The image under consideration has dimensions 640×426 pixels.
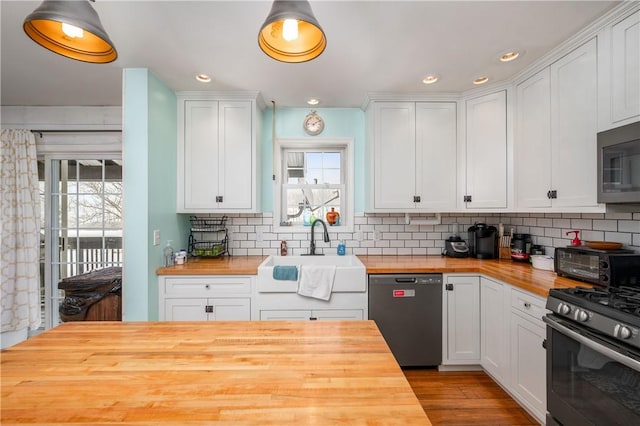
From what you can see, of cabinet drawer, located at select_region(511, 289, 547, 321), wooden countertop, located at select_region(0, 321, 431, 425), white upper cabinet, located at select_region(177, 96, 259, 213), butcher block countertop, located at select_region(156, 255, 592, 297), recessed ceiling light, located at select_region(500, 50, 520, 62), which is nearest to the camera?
wooden countertop, located at select_region(0, 321, 431, 425)

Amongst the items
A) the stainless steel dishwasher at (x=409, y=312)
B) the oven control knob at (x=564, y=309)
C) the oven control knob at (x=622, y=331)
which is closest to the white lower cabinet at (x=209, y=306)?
the stainless steel dishwasher at (x=409, y=312)

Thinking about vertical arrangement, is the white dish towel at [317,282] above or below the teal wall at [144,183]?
below

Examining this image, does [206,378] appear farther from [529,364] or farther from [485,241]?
[485,241]

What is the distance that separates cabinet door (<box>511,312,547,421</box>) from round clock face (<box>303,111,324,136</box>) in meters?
2.40

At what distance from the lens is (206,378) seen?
833mm

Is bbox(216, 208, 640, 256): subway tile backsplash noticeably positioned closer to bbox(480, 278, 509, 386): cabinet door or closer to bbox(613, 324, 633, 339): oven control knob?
bbox(480, 278, 509, 386): cabinet door

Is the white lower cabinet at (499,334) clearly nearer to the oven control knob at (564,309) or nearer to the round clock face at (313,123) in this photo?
the oven control knob at (564,309)

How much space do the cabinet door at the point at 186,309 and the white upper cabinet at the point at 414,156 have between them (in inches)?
70.5

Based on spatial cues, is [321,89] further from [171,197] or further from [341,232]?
[171,197]

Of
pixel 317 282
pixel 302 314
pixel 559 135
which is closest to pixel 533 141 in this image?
pixel 559 135

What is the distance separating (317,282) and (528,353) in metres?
1.51

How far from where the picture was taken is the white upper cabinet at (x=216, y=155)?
276 cm

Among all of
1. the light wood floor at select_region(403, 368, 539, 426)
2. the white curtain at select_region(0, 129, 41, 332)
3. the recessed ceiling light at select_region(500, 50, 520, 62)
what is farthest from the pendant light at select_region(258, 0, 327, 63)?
the white curtain at select_region(0, 129, 41, 332)

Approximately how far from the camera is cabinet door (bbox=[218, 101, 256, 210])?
2775mm
